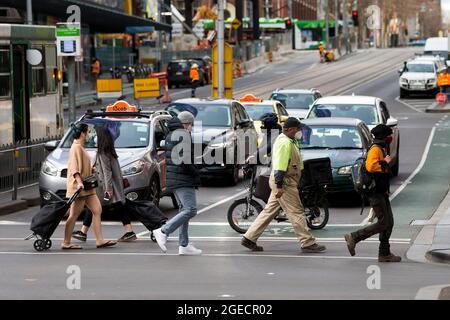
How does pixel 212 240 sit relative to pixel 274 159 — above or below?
below

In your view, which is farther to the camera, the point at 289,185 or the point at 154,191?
the point at 154,191

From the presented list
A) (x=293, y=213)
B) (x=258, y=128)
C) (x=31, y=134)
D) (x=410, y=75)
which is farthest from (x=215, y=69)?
(x=293, y=213)

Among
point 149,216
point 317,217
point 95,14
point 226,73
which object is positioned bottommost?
point 317,217

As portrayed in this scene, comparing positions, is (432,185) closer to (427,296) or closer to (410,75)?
(427,296)

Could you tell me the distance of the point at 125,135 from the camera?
69.7 feet

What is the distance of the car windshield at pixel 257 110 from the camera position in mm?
31266

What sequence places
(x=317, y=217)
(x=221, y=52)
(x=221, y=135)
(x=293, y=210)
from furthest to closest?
(x=221, y=52) < (x=221, y=135) < (x=317, y=217) < (x=293, y=210)

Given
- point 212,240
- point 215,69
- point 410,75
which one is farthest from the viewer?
point 410,75

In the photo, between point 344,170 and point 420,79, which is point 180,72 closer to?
point 420,79

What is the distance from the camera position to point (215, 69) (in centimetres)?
4038

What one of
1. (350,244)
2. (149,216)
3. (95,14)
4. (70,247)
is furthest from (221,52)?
(350,244)

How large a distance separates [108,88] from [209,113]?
811 inches
